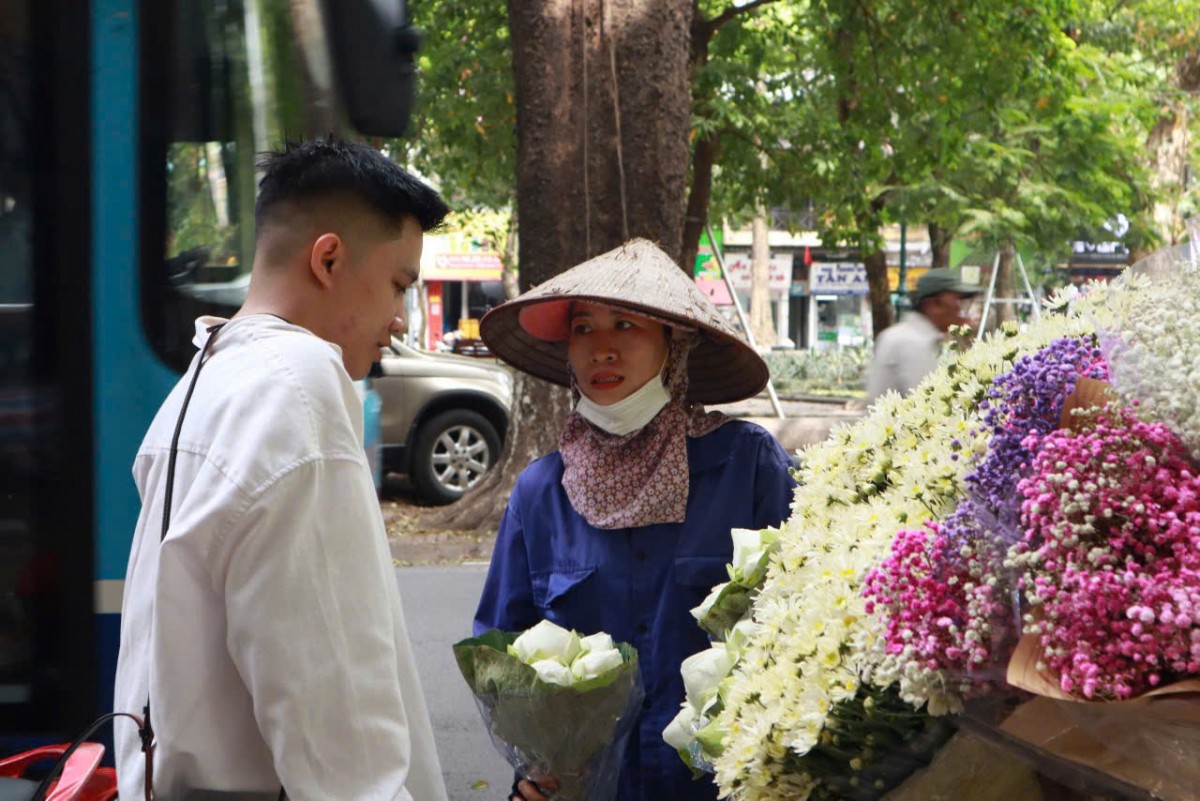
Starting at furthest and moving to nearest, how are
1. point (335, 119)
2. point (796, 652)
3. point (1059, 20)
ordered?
point (1059, 20)
point (335, 119)
point (796, 652)

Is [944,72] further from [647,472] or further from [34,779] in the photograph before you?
[34,779]

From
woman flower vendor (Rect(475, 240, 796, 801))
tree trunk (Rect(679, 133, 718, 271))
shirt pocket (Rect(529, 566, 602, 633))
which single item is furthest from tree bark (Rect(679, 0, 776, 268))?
shirt pocket (Rect(529, 566, 602, 633))

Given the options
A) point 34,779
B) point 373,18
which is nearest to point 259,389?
point 34,779

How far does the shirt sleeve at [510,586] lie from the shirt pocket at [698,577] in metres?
0.35

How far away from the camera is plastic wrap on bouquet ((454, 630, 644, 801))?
2.50 m

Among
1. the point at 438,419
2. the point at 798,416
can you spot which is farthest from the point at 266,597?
the point at 798,416

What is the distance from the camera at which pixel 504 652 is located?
2.58m

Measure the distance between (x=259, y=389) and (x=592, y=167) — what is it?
7.71 meters

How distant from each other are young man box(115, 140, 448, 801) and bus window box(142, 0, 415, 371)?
1754 mm

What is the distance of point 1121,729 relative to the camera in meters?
1.43

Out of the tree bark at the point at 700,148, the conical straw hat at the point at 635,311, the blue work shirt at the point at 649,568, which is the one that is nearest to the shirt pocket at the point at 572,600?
the blue work shirt at the point at 649,568

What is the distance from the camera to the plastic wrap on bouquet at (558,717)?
2.50m

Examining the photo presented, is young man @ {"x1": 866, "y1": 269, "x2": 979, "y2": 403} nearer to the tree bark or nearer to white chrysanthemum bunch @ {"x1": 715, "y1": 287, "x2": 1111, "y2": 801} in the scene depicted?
the tree bark

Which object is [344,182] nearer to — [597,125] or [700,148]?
[597,125]
